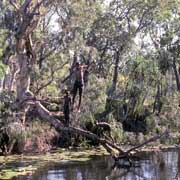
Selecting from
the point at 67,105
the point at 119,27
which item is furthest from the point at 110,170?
the point at 119,27

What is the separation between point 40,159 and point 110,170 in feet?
13.3

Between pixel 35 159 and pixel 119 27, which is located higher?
pixel 119 27

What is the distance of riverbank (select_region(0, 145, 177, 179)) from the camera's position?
63.2 ft

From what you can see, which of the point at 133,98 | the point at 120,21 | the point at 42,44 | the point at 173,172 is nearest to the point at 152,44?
the point at 120,21

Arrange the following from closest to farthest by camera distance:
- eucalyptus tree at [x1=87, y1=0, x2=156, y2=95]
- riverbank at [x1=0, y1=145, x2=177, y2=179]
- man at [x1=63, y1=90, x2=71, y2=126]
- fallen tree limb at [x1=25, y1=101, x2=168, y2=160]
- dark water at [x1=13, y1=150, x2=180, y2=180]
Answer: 1. dark water at [x1=13, y1=150, x2=180, y2=180]
2. riverbank at [x1=0, y1=145, x2=177, y2=179]
3. man at [x1=63, y1=90, x2=71, y2=126]
4. fallen tree limb at [x1=25, y1=101, x2=168, y2=160]
5. eucalyptus tree at [x1=87, y1=0, x2=156, y2=95]

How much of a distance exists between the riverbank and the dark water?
0.51 m

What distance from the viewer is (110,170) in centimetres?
2048

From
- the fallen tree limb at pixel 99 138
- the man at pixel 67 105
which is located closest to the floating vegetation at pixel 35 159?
the fallen tree limb at pixel 99 138

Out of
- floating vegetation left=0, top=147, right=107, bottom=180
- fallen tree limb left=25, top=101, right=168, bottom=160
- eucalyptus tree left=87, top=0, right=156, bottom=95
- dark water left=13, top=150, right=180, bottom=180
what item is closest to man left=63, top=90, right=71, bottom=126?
fallen tree limb left=25, top=101, right=168, bottom=160

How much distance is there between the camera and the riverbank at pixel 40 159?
1925 centimetres

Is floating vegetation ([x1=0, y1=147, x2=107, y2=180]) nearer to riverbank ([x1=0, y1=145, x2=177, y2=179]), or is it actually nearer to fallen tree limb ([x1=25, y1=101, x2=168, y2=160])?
riverbank ([x1=0, y1=145, x2=177, y2=179])

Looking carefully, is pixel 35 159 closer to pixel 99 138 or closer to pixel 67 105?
pixel 67 105

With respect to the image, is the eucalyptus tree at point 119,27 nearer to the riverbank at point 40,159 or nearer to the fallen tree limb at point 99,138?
the riverbank at point 40,159

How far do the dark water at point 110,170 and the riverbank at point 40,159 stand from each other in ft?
1.67
